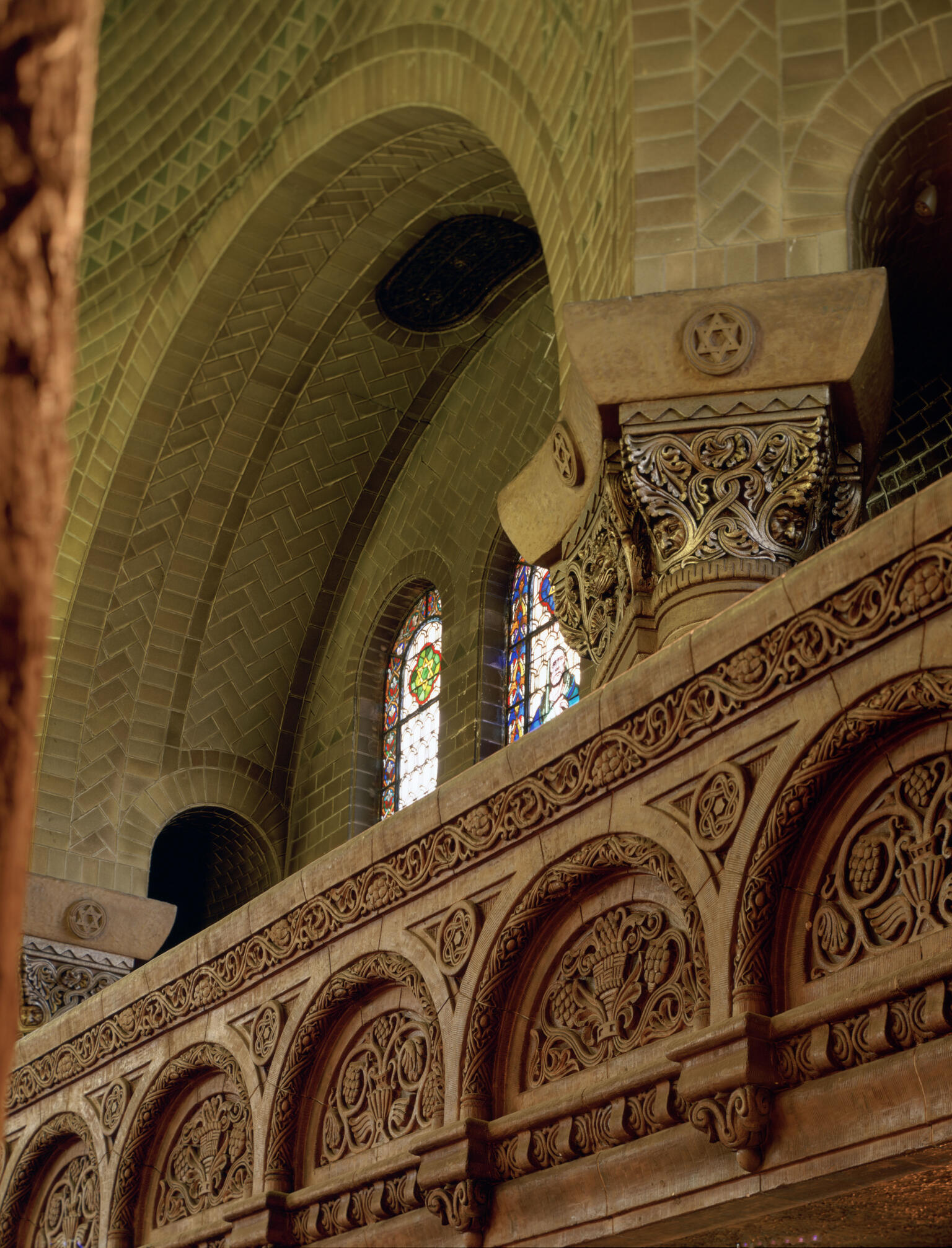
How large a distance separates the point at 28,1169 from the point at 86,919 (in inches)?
123

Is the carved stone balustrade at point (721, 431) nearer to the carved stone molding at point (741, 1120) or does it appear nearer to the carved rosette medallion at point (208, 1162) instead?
the carved stone molding at point (741, 1120)

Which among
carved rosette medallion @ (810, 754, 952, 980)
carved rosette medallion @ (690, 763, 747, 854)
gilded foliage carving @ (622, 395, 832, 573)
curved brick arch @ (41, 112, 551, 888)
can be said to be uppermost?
curved brick arch @ (41, 112, 551, 888)

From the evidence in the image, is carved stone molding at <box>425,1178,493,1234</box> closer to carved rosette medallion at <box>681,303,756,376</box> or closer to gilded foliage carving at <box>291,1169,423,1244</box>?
gilded foliage carving at <box>291,1169,423,1244</box>

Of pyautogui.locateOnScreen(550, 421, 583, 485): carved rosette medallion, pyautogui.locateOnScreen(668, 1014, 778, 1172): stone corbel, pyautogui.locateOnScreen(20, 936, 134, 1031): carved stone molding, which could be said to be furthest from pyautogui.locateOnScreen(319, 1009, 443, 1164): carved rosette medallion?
pyautogui.locateOnScreen(20, 936, 134, 1031): carved stone molding

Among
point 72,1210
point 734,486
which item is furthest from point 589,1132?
point 72,1210

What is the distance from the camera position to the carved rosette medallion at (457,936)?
4242 mm

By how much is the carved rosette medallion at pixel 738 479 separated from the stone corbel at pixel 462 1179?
1.63 meters

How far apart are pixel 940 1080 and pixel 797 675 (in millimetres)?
894

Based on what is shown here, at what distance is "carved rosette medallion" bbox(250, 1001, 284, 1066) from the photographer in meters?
4.92

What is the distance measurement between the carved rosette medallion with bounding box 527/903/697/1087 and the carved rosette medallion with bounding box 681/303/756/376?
1.75 meters

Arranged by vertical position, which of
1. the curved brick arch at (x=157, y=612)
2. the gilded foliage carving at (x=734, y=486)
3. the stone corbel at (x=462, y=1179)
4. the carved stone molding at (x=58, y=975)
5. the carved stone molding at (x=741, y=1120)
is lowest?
the carved stone molding at (x=741, y=1120)

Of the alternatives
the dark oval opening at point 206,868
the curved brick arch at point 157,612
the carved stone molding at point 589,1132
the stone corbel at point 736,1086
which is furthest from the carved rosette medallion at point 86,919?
the stone corbel at point 736,1086

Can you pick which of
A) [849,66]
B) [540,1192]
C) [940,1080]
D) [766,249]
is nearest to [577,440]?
[766,249]

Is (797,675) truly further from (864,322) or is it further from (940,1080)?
(864,322)
